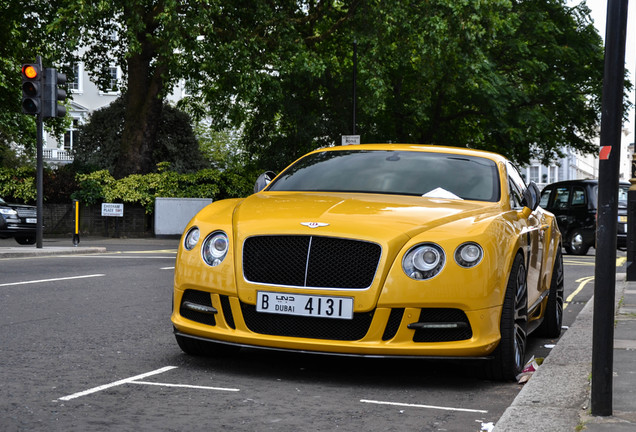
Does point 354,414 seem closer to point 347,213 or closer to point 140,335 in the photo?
point 347,213

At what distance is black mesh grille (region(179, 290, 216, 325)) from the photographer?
5.53m

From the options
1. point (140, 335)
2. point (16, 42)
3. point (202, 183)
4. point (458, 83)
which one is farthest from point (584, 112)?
point (140, 335)

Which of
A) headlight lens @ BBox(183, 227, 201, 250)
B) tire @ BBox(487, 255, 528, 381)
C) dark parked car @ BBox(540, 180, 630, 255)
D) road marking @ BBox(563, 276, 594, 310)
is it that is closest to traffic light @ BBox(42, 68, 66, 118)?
road marking @ BBox(563, 276, 594, 310)

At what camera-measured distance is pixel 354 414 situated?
14.9 feet

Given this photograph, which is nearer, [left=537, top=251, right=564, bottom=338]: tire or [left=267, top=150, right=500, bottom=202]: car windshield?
[left=267, top=150, right=500, bottom=202]: car windshield

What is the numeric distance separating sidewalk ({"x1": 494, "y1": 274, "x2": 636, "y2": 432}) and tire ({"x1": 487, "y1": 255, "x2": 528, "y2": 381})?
0.17 m

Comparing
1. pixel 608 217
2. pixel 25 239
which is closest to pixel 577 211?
pixel 25 239

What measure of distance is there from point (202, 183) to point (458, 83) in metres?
9.53

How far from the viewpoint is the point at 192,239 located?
5.69 m

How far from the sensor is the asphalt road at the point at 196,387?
431 centimetres

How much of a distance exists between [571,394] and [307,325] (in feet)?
4.81

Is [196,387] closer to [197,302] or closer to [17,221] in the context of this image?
[197,302]

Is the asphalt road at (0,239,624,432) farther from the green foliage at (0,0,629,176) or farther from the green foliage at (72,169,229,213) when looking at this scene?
the green foliage at (72,169,229,213)

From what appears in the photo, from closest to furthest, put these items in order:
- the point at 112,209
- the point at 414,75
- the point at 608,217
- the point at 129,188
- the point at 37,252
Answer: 1. the point at 608,217
2. the point at 37,252
3. the point at 112,209
4. the point at 129,188
5. the point at 414,75
